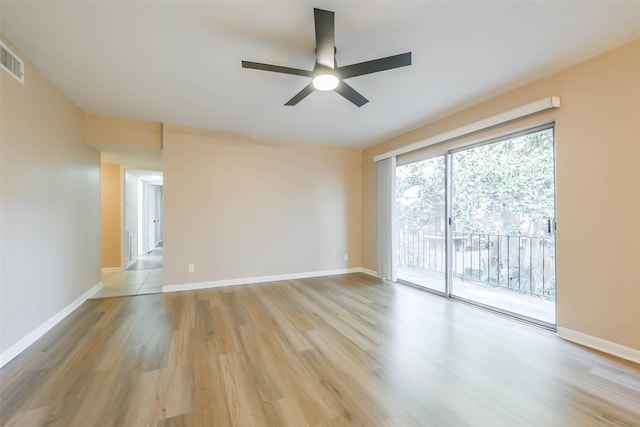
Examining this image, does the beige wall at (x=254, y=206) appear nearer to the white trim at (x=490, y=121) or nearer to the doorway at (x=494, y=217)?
the doorway at (x=494, y=217)

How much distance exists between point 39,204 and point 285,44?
9.02 ft

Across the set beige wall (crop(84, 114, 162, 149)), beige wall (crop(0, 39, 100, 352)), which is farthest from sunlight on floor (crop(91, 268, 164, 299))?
beige wall (crop(84, 114, 162, 149))

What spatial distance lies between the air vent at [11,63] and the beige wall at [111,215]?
350 cm

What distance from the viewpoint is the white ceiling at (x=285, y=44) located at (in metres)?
1.71

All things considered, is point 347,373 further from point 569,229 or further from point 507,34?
point 507,34

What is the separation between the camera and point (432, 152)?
3.77 m

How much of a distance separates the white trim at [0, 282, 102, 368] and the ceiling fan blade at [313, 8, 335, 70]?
129 inches

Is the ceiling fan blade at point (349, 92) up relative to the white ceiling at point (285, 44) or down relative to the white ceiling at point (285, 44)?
down

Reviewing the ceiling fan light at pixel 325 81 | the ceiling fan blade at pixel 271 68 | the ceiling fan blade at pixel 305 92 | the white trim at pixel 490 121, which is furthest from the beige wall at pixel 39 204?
the white trim at pixel 490 121

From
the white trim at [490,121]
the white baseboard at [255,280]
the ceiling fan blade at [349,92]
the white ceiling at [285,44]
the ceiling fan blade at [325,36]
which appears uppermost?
the white ceiling at [285,44]

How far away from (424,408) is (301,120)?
3.42 m

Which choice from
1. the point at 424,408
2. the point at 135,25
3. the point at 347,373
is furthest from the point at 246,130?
the point at 424,408

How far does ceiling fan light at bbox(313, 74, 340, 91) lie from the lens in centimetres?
199

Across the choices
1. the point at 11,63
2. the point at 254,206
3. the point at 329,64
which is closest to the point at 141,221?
the point at 254,206
